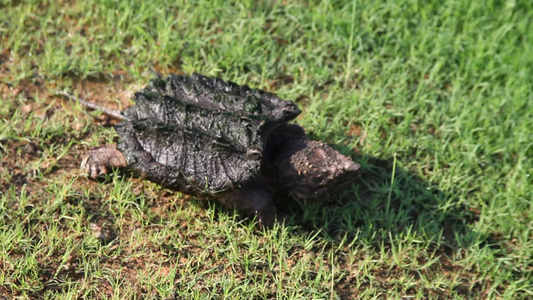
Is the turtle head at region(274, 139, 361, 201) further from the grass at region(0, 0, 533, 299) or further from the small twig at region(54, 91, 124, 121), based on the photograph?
the small twig at region(54, 91, 124, 121)

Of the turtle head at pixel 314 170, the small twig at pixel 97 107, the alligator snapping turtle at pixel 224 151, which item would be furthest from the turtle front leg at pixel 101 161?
the turtle head at pixel 314 170

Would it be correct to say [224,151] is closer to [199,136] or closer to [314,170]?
[199,136]

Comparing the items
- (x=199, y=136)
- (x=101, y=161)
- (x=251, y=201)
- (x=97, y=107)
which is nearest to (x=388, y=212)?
(x=251, y=201)

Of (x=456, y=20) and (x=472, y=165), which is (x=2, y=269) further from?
(x=456, y=20)

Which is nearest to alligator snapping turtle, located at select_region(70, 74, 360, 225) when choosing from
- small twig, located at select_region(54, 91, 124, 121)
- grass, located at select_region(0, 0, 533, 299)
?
grass, located at select_region(0, 0, 533, 299)

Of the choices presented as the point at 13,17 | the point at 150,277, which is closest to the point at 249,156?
the point at 150,277

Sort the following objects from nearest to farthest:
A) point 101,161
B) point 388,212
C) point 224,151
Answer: point 224,151 → point 101,161 → point 388,212
